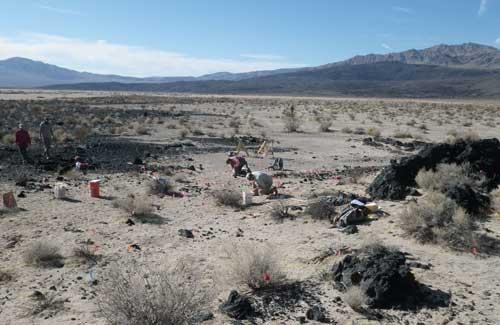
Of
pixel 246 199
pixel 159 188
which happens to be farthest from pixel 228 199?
pixel 159 188

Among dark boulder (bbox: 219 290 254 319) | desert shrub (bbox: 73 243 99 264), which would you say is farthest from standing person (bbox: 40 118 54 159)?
dark boulder (bbox: 219 290 254 319)

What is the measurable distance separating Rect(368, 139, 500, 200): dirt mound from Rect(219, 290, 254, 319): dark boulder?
6380 millimetres

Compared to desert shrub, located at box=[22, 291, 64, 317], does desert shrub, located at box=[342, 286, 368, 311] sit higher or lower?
higher

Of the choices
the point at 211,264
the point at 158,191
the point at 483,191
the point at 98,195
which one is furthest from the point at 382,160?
the point at 211,264

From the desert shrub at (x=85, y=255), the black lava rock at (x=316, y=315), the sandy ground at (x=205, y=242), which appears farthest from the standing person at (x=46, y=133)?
the black lava rock at (x=316, y=315)

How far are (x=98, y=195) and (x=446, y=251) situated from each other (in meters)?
9.20

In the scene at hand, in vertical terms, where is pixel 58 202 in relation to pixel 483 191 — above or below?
below

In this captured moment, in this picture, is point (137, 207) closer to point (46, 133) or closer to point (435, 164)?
point (435, 164)

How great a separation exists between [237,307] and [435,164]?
29.0 ft

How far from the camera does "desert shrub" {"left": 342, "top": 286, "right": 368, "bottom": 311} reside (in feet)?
21.0

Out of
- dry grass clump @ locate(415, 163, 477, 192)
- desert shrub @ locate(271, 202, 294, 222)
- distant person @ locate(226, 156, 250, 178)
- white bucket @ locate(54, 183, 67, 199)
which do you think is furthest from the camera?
distant person @ locate(226, 156, 250, 178)

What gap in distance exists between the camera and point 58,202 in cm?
1241

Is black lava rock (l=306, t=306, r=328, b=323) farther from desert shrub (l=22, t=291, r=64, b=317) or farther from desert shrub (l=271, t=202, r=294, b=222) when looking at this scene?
desert shrub (l=271, t=202, r=294, b=222)

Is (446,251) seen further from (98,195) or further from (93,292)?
(98,195)
